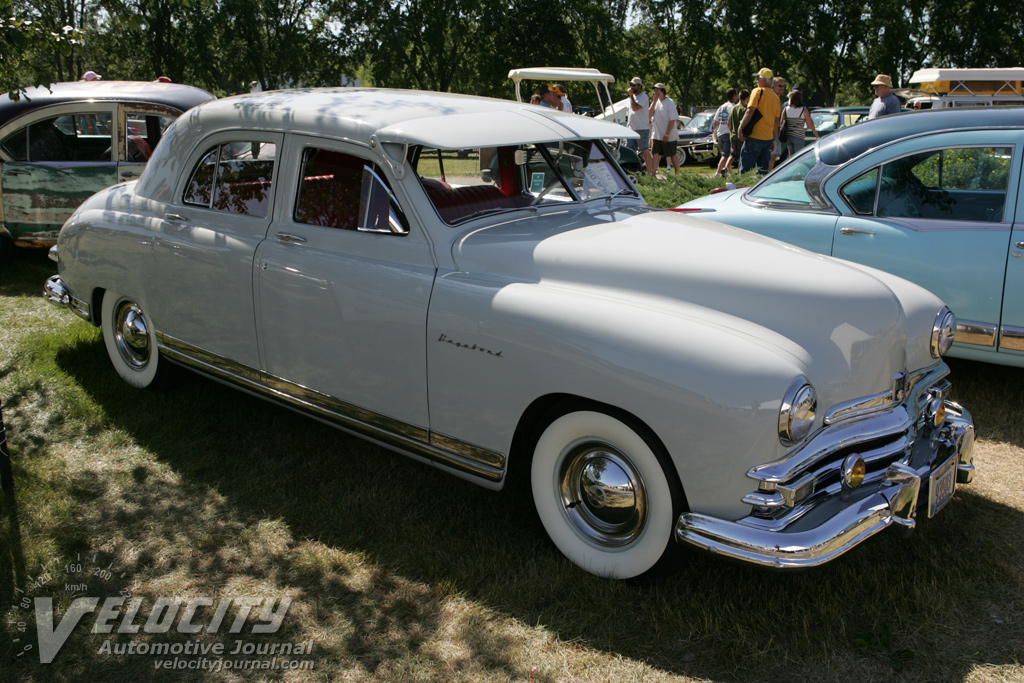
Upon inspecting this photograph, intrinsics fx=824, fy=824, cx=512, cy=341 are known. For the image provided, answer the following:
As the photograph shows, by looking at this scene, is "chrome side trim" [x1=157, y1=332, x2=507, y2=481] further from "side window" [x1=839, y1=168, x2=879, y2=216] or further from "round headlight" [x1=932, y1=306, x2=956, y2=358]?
"side window" [x1=839, y1=168, x2=879, y2=216]

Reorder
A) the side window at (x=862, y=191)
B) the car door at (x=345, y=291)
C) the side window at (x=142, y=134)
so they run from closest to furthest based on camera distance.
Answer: the car door at (x=345, y=291) → the side window at (x=862, y=191) → the side window at (x=142, y=134)

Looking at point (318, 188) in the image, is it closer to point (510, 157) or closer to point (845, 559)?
point (510, 157)

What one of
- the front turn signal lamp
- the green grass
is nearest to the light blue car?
the green grass

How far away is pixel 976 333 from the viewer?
15.1 feet

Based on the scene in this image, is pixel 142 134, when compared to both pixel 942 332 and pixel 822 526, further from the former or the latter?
pixel 822 526

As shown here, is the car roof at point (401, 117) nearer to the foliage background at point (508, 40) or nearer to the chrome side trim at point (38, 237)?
the chrome side trim at point (38, 237)

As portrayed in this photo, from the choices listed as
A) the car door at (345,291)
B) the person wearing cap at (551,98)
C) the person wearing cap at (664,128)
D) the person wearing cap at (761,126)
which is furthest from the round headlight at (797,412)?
the person wearing cap at (551,98)

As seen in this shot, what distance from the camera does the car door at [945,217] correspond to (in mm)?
4594

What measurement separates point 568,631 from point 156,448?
2.62 m

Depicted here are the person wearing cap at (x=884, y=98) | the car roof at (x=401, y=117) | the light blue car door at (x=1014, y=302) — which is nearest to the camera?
the car roof at (x=401, y=117)

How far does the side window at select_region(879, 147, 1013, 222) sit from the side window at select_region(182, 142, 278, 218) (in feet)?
11.8

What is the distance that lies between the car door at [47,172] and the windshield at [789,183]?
6.04 meters

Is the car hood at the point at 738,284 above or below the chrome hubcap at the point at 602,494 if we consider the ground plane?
above

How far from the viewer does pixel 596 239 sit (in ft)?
11.4
